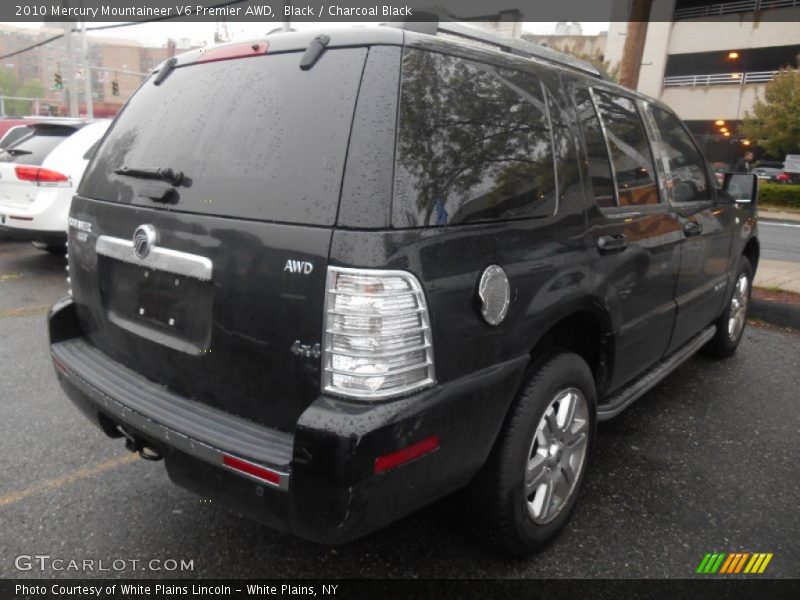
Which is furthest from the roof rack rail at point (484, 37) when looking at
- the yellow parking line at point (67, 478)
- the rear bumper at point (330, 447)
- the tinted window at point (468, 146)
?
the yellow parking line at point (67, 478)

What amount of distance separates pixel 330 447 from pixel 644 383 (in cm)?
216

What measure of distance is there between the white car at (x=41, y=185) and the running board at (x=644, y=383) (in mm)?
5793

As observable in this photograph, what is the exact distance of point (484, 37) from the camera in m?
2.50

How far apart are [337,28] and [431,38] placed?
0.32 m

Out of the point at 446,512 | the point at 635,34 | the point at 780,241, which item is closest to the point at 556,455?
the point at 446,512

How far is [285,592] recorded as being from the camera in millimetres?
2318

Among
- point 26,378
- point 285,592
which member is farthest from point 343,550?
point 26,378

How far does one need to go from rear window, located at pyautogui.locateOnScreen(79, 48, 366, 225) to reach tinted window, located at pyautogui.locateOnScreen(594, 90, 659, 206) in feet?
4.95

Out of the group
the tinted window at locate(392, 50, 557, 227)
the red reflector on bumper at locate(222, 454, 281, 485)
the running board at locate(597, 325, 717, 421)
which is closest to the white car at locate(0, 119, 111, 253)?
the tinted window at locate(392, 50, 557, 227)

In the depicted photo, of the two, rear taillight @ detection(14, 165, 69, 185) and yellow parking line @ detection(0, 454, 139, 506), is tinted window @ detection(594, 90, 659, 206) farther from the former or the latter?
rear taillight @ detection(14, 165, 69, 185)

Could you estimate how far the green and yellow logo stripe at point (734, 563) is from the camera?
250cm

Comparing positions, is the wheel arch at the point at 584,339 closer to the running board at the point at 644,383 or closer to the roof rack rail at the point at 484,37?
the running board at the point at 644,383

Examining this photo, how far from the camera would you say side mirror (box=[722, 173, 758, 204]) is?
4.58 m

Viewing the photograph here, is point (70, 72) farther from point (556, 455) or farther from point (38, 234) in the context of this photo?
point (556, 455)
